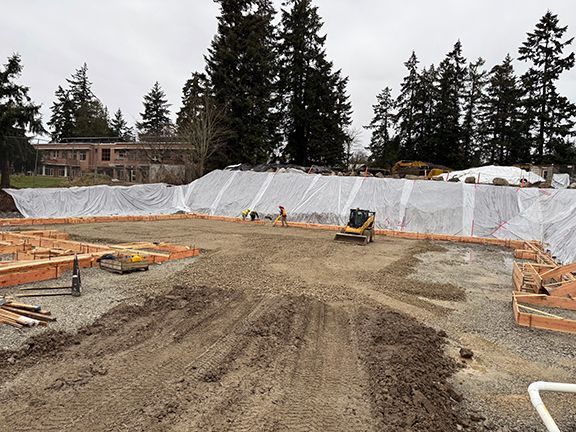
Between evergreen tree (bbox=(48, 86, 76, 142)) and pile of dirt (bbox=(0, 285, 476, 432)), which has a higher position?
evergreen tree (bbox=(48, 86, 76, 142))

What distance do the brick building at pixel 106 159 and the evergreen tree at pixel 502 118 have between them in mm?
31878

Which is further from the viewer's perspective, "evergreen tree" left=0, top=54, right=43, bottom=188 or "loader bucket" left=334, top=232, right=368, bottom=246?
"evergreen tree" left=0, top=54, right=43, bottom=188

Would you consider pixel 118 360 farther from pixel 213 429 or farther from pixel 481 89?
pixel 481 89

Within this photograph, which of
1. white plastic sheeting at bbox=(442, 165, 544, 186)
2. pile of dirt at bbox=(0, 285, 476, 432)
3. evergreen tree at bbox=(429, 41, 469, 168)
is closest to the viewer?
pile of dirt at bbox=(0, 285, 476, 432)

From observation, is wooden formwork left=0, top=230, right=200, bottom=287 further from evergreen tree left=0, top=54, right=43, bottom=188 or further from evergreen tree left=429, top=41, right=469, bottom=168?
evergreen tree left=429, top=41, right=469, bottom=168

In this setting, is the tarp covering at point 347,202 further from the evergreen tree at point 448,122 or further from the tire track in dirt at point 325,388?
the evergreen tree at point 448,122

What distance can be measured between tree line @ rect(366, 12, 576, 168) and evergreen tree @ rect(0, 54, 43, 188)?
34.5 metres

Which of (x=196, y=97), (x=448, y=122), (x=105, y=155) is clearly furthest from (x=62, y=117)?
(x=448, y=122)

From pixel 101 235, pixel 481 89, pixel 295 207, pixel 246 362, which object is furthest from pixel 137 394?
pixel 481 89

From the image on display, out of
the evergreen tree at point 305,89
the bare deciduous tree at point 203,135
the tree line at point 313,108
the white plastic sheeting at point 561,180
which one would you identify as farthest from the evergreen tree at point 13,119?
the white plastic sheeting at point 561,180

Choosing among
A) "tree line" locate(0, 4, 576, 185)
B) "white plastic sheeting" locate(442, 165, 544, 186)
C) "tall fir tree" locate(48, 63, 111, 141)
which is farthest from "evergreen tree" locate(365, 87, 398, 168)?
"tall fir tree" locate(48, 63, 111, 141)

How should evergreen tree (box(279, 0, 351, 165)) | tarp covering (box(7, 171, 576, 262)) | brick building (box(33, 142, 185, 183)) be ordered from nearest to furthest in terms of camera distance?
tarp covering (box(7, 171, 576, 262)), brick building (box(33, 142, 185, 183)), evergreen tree (box(279, 0, 351, 165))

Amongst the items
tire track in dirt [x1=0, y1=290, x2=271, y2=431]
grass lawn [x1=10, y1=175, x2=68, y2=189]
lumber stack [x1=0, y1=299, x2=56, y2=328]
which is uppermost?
grass lawn [x1=10, y1=175, x2=68, y2=189]

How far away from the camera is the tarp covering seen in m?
17.3
